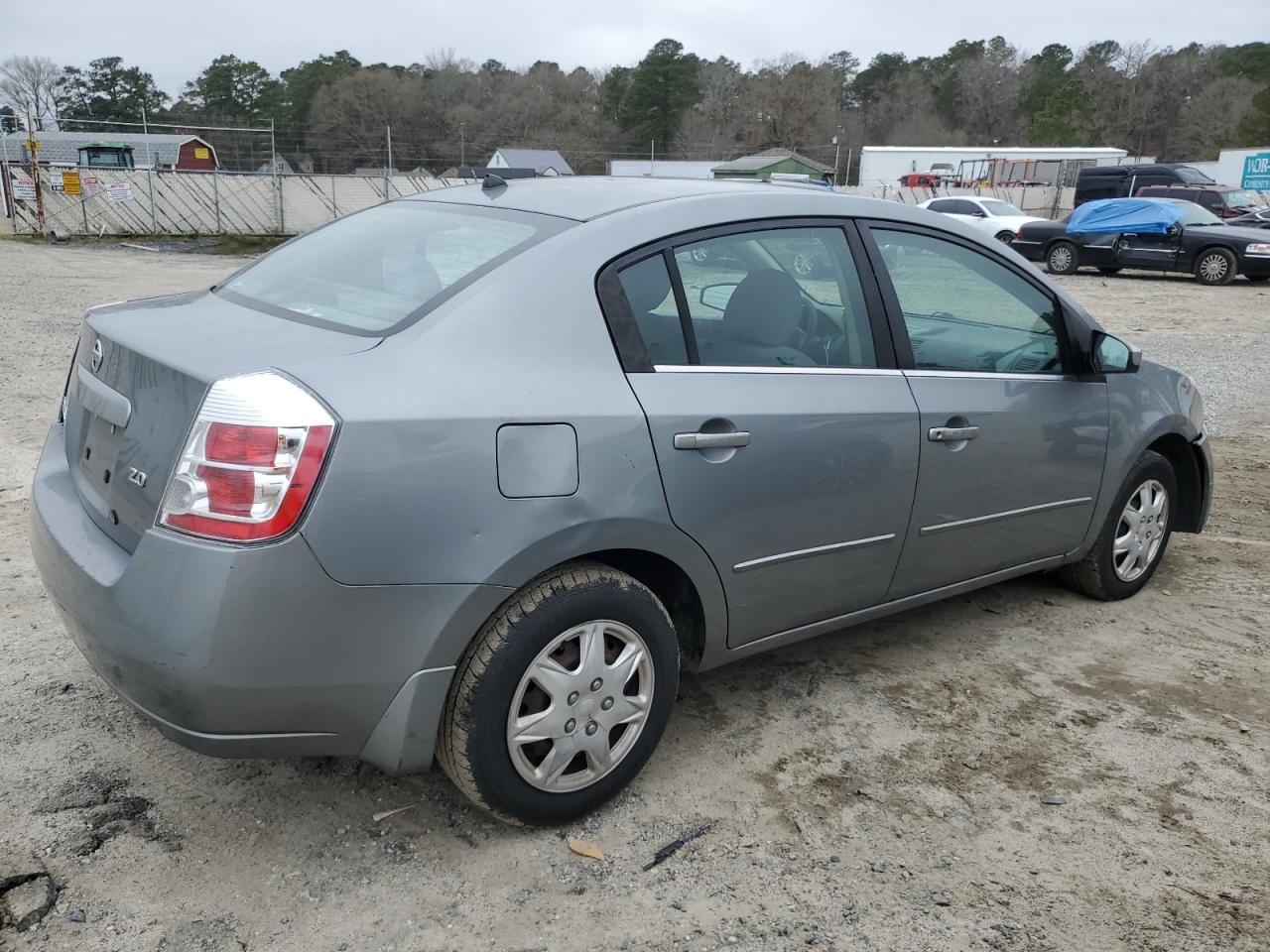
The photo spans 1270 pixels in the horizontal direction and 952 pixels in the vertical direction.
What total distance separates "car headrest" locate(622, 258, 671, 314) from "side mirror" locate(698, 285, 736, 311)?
0.13 metres

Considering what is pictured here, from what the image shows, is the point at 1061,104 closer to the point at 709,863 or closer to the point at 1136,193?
the point at 1136,193

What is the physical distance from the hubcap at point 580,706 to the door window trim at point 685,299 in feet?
2.34

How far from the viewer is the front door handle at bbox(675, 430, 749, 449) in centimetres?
269

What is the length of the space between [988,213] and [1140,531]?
22129 mm

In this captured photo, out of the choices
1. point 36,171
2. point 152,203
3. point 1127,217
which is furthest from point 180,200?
point 1127,217

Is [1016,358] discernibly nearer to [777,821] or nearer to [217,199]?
[777,821]

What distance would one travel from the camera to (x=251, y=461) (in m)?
2.17

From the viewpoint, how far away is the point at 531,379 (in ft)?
8.10

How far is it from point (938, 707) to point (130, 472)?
8.32ft

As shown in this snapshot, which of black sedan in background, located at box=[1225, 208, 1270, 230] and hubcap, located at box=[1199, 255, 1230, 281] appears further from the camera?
black sedan in background, located at box=[1225, 208, 1270, 230]

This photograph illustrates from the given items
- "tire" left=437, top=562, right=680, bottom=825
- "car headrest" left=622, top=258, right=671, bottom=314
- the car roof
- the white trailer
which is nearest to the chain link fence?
the car roof

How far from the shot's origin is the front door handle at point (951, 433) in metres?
3.30

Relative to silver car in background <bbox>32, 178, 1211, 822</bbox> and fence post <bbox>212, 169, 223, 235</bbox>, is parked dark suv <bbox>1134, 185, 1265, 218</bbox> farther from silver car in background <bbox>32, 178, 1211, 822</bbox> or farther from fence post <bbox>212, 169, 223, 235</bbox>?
silver car in background <bbox>32, 178, 1211, 822</bbox>

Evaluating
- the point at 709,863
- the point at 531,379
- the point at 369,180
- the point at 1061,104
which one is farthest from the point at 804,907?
the point at 1061,104
